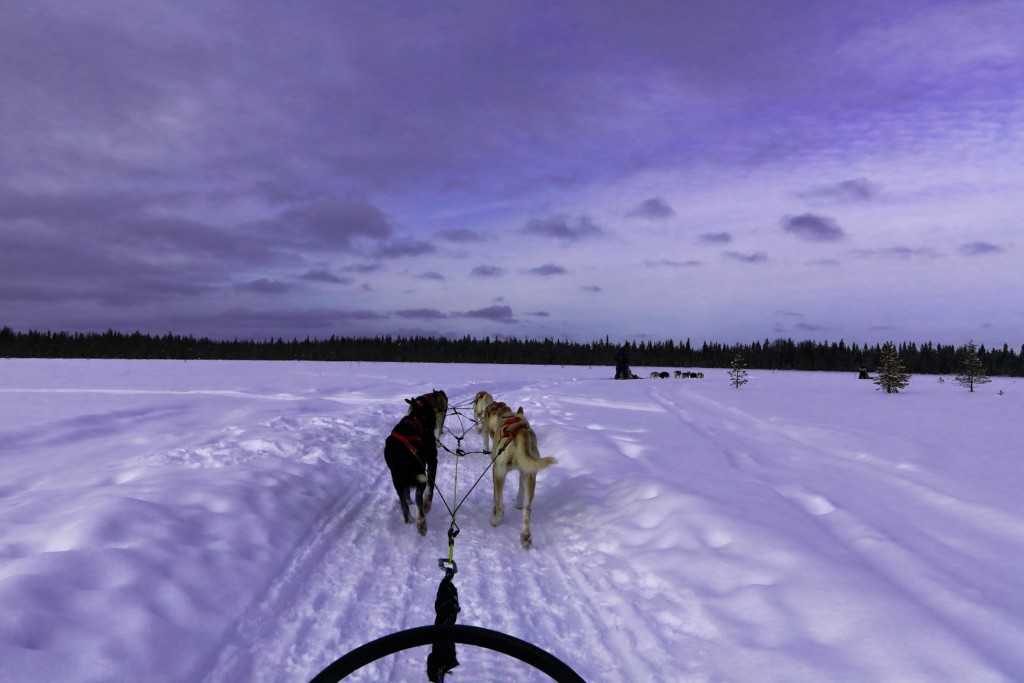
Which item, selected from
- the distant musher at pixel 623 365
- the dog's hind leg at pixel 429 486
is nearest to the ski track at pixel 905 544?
the dog's hind leg at pixel 429 486

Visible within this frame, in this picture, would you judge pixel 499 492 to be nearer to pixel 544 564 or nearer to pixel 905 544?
pixel 544 564

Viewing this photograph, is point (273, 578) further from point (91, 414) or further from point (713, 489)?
point (91, 414)

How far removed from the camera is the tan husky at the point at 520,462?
16.4 feet

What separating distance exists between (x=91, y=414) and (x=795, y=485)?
588 inches

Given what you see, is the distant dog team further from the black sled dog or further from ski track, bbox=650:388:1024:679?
ski track, bbox=650:388:1024:679

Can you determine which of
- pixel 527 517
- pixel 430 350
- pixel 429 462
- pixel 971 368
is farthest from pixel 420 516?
pixel 430 350

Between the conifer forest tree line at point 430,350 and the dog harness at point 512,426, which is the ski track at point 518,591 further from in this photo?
the conifer forest tree line at point 430,350

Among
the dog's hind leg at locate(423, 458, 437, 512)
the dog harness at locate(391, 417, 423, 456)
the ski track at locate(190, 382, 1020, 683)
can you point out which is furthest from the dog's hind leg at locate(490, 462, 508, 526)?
the dog harness at locate(391, 417, 423, 456)

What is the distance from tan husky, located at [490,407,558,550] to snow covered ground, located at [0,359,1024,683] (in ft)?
0.64

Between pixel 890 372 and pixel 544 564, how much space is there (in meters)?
22.4

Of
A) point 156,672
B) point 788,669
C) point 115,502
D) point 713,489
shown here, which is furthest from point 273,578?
point 713,489

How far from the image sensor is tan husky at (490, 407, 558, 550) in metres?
4.99

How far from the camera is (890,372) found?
2086 cm

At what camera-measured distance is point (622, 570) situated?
4.48 metres
